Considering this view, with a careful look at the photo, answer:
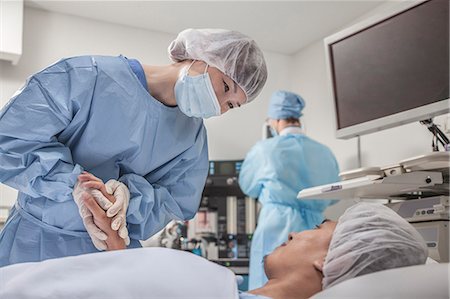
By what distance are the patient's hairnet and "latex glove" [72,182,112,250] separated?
633 millimetres

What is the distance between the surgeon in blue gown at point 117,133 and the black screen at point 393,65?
95cm

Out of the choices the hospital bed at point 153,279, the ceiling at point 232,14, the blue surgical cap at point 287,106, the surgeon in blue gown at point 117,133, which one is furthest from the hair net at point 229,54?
the ceiling at point 232,14

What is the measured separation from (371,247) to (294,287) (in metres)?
0.22

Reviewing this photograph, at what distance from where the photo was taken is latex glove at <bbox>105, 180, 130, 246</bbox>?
4.57 ft

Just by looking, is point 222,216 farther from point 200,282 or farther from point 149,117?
point 200,282

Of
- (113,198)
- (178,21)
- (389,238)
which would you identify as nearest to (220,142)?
(178,21)

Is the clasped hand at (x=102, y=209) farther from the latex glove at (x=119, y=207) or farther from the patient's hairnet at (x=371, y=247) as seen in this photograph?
the patient's hairnet at (x=371, y=247)

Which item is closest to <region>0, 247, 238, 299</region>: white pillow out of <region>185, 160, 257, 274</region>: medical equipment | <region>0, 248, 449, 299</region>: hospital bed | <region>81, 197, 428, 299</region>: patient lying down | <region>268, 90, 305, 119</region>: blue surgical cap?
<region>0, 248, 449, 299</region>: hospital bed

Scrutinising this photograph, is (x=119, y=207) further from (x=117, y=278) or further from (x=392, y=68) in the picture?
(x=392, y=68)

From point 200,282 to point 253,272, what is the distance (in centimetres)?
219

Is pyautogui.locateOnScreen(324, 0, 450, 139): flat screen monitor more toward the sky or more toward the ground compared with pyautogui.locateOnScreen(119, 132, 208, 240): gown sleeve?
more toward the sky

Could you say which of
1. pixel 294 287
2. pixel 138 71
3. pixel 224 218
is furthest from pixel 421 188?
pixel 224 218

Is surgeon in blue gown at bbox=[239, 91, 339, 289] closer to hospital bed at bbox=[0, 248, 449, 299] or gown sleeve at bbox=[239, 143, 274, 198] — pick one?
gown sleeve at bbox=[239, 143, 274, 198]

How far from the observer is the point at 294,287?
1.19m
